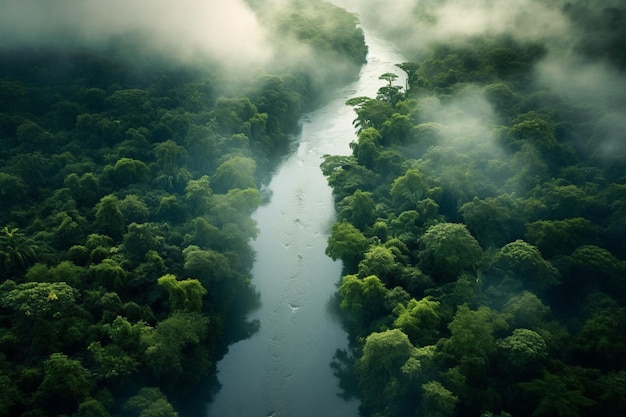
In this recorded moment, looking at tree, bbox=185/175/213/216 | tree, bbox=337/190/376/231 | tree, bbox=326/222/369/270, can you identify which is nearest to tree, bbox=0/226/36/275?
tree, bbox=185/175/213/216

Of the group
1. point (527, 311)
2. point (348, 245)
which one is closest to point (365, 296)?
point (348, 245)

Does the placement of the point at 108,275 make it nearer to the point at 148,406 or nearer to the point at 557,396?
the point at 148,406

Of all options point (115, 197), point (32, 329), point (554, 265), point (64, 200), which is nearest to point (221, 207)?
point (115, 197)

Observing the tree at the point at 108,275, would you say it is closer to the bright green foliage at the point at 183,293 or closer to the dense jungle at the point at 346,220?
the dense jungle at the point at 346,220

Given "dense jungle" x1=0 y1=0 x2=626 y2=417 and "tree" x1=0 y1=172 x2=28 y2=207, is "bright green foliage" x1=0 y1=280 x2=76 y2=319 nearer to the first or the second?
"dense jungle" x1=0 y1=0 x2=626 y2=417

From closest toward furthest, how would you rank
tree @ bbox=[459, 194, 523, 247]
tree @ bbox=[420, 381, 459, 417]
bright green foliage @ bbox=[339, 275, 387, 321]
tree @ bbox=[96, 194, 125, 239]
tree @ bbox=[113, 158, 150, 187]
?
tree @ bbox=[420, 381, 459, 417], bright green foliage @ bbox=[339, 275, 387, 321], tree @ bbox=[459, 194, 523, 247], tree @ bbox=[96, 194, 125, 239], tree @ bbox=[113, 158, 150, 187]

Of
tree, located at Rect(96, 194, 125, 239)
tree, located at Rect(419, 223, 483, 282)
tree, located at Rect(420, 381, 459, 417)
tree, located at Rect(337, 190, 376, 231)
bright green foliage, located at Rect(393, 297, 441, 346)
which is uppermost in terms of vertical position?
tree, located at Rect(337, 190, 376, 231)

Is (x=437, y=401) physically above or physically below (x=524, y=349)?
below
